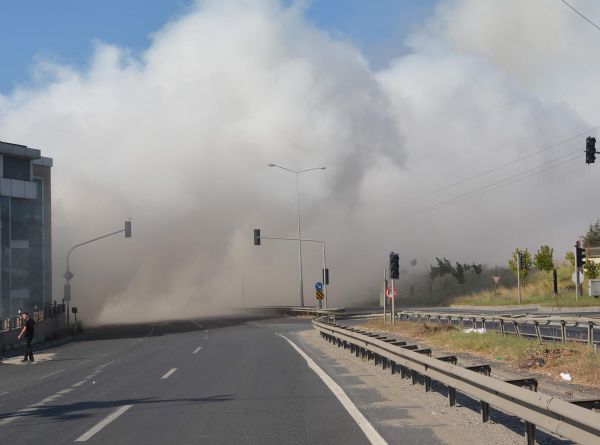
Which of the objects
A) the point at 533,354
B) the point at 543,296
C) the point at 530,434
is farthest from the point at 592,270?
the point at 530,434

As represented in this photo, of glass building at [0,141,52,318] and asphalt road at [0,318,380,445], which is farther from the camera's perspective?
glass building at [0,141,52,318]

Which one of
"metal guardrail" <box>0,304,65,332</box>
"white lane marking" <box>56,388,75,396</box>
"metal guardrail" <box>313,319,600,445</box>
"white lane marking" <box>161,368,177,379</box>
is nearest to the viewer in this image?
"metal guardrail" <box>313,319,600,445</box>

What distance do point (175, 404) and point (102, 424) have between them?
181 cm

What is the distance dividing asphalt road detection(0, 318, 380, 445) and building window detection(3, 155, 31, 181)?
32797mm

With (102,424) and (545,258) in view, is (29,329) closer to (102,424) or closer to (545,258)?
(102,424)

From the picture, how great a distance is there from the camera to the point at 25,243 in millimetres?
49781

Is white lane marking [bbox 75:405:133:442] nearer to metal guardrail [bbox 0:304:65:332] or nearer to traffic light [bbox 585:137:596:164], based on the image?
metal guardrail [bbox 0:304:65:332]

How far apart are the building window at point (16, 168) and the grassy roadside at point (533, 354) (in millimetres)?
36646

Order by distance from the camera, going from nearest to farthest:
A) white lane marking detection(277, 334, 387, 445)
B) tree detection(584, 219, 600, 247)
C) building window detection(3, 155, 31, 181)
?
1. white lane marking detection(277, 334, 387, 445)
2. building window detection(3, 155, 31, 181)
3. tree detection(584, 219, 600, 247)

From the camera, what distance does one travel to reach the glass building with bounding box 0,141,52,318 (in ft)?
156

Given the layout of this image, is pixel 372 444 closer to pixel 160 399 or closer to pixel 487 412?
pixel 487 412

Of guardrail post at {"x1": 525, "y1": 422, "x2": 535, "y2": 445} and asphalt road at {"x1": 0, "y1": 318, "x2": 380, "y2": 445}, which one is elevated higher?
guardrail post at {"x1": 525, "y1": 422, "x2": 535, "y2": 445}

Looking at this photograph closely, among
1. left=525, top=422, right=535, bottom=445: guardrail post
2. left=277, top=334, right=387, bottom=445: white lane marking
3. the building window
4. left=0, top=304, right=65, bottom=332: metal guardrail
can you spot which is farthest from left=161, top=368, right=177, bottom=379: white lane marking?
the building window

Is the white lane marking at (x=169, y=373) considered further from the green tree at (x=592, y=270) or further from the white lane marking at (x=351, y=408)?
the green tree at (x=592, y=270)
